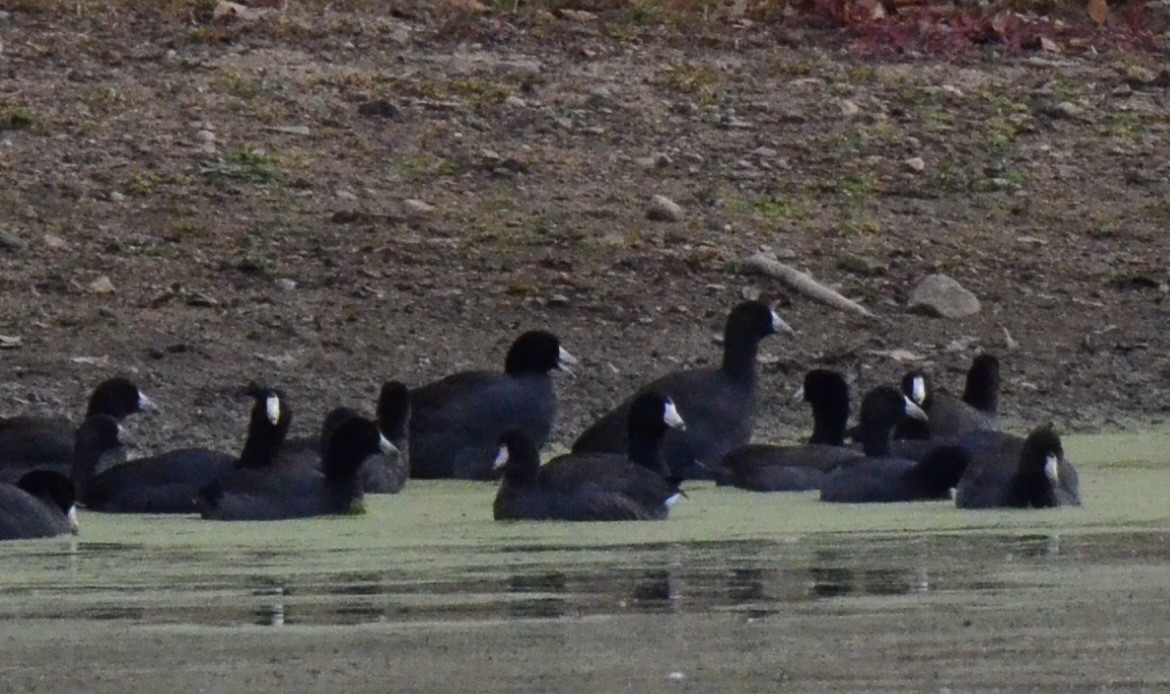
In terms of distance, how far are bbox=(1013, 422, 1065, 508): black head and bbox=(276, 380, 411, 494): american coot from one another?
2312mm

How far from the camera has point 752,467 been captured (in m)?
13.5

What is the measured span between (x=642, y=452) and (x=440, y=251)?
3.75 meters

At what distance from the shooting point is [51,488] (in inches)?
473

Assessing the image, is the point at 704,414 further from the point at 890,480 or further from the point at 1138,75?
the point at 1138,75

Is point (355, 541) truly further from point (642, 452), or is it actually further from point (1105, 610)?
point (1105, 610)

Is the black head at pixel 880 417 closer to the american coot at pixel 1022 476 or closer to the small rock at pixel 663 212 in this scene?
the american coot at pixel 1022 476

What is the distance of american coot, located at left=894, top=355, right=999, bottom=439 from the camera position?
14773 millimetres

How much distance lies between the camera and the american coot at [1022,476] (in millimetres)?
12383

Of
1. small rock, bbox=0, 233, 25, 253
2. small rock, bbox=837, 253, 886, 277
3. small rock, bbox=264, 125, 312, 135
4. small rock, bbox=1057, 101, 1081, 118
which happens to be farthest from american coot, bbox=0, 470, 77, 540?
small rock, bbox=1057, 101, 1081, 118

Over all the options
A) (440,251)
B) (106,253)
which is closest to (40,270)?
(106,253)

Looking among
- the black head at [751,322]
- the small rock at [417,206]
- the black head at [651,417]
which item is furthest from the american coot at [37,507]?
the small rock at [417,206]

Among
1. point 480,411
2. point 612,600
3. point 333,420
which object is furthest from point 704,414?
point 612,600

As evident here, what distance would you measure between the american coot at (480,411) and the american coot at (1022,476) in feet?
7.05

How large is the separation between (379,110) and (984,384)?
4.98 m
